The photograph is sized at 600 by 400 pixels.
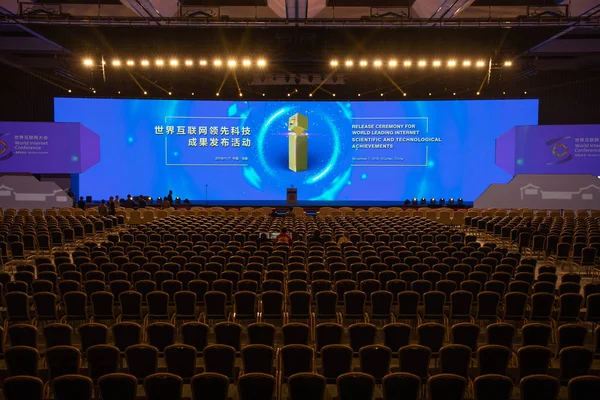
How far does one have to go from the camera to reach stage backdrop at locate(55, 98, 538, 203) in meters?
28.0

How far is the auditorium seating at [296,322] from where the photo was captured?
4.76 m

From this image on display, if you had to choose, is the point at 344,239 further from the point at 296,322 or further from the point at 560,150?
the point at 560,150

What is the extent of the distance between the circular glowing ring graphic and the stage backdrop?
2104 mm

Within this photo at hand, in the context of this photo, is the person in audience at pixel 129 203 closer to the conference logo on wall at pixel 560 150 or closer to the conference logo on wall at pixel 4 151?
the conference logo on wall at pixel 4 151

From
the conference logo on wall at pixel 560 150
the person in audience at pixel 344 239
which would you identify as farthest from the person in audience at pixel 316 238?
the conference logo on wall at pixel 560 150

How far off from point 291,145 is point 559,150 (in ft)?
42.9

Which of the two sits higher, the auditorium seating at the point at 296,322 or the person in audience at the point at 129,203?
the person in audience at the point at 129,203

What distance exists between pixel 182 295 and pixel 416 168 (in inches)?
855

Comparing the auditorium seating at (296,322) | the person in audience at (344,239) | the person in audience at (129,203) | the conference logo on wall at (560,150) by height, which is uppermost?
the conference logo on wall at (560,150)

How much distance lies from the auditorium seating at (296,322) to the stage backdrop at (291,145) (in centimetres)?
1402

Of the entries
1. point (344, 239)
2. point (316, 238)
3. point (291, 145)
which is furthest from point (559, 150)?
point (316, 238)

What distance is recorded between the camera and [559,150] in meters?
26.6

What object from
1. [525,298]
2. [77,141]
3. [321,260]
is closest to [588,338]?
[525,298]

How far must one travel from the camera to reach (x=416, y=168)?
28.2 meters
